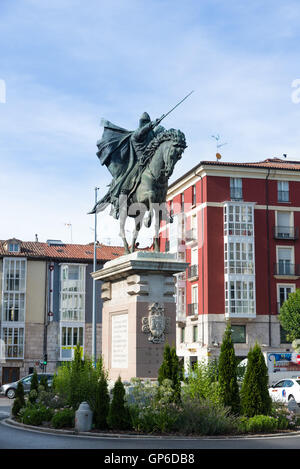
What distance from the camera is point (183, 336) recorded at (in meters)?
61.2

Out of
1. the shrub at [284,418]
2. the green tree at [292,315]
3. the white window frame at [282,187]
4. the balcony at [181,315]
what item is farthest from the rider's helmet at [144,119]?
the balcony at [181,315]

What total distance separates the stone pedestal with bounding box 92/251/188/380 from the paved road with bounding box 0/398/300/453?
374cm

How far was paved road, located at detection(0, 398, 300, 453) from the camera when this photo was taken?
1291 centimetres

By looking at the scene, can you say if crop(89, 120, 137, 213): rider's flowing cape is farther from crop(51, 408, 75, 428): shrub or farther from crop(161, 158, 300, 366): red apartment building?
crop(161, 158, 300, 366): red apartment building

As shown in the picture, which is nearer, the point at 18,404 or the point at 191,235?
the point at 18,404

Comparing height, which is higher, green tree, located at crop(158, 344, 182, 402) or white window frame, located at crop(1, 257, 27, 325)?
white window frame, located at crop(1, 257, 27, 325)

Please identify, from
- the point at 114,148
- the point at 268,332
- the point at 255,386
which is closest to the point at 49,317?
the point at 268,332

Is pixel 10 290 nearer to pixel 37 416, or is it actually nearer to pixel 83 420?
pixel 37 416

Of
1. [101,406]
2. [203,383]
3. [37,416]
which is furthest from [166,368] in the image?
[37,416]

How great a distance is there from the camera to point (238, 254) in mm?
57375

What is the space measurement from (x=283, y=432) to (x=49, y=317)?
180 feet

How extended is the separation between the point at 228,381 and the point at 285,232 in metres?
44.9

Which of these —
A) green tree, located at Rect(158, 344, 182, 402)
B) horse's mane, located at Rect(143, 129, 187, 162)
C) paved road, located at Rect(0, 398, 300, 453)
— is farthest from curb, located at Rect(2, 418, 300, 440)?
horse's mane, located at Rect(143, 129, 187, 162)
